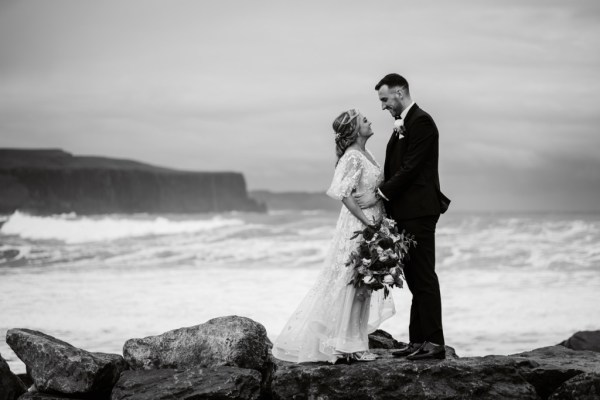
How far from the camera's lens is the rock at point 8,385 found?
6.77 meters

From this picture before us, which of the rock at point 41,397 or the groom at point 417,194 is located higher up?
the groom at point 417,194

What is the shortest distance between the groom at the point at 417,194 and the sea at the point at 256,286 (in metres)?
5.42

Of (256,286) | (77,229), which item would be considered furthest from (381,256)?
(77,229)

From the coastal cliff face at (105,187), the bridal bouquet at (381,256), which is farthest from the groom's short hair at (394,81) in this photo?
the coastal cliff face at (105,187)

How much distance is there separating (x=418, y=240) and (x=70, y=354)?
3.25 metres

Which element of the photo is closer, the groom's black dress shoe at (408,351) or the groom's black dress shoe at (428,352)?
the groom's black dress shoe at (428,352)

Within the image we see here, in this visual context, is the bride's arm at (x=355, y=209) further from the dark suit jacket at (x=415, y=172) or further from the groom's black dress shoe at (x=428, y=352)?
the groom's black dress shoe at (x=428, y=352)

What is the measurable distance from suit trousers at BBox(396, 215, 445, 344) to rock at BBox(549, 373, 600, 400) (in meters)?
1.02


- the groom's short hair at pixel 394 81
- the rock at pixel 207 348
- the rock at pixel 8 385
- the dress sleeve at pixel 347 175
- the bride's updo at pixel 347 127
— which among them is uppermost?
the groom's short hair at pixel 394 81

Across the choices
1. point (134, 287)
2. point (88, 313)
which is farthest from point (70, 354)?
point (134, 287)

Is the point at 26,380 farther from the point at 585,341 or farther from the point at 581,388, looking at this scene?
the point at 585,341

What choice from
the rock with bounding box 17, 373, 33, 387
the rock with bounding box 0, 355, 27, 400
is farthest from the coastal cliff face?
the rock with bounding box 0, 355, 27, 400

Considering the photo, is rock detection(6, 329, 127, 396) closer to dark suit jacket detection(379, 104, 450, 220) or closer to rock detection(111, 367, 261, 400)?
rock detection(111, 367, 261, 400)

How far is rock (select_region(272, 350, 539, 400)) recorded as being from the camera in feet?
18.9
